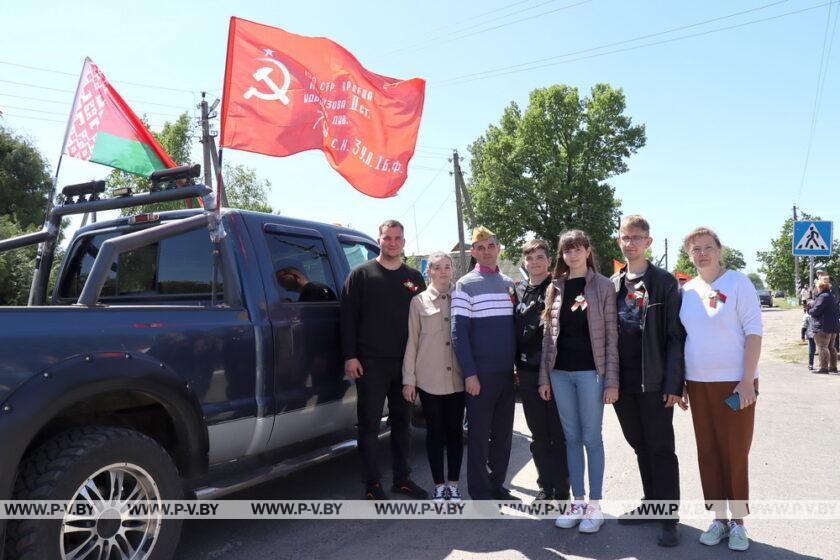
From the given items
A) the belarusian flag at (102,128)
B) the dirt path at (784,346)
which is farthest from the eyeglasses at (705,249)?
the dirt path at (784,346)

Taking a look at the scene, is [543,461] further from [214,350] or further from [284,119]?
[284,119]

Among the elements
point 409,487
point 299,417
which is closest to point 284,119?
point 299,417

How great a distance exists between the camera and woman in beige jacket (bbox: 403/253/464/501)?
4230 millimetres

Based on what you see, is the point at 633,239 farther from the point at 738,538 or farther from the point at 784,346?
the point at 784,346

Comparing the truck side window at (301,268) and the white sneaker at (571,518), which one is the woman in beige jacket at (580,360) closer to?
the white sneaker at (571,518)

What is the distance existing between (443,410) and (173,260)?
2.17m

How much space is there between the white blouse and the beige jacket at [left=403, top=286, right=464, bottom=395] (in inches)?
60.9

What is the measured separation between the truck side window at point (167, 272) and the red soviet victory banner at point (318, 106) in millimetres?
729

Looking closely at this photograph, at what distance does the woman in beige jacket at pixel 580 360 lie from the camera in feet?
12.4

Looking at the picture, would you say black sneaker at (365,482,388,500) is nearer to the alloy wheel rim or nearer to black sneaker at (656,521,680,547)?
the alloy wheel rim

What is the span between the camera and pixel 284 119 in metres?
4.12

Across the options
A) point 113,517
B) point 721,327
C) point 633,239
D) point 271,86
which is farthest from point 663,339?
point 113,517

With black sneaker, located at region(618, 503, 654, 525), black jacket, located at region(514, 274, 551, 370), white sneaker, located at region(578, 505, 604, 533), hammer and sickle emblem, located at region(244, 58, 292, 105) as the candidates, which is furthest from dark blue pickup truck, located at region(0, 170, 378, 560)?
black sneaker, located at region(618, 503, 654, 525)

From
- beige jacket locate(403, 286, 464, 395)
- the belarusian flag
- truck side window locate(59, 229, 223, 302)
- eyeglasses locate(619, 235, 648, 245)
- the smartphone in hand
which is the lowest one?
the smartphone in hand
